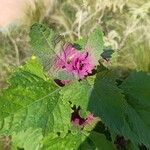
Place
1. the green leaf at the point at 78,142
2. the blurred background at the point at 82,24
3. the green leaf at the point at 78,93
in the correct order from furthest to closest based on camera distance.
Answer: the blurred background at the point at 82,24 < the green leaf at the point at 78,142 < the green leaf at the point at 78,93

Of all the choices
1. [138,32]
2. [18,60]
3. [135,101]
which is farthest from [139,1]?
[135,101]

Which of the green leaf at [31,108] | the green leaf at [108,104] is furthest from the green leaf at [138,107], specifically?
the green leaf at [31,108]

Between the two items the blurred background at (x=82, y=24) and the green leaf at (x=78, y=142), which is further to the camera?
the blurred background at (x=82, y=24)

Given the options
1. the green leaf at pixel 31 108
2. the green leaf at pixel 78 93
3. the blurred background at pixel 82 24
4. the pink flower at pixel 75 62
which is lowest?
the green leaf at pixel 31 108

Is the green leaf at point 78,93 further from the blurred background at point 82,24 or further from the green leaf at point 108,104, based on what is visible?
the blurred background at point 82,24

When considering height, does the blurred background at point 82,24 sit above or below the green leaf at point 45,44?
above

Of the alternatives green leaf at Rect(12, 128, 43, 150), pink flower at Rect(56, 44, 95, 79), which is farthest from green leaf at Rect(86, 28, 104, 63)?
green leaf at Rect(12, 128, 43, 150)
